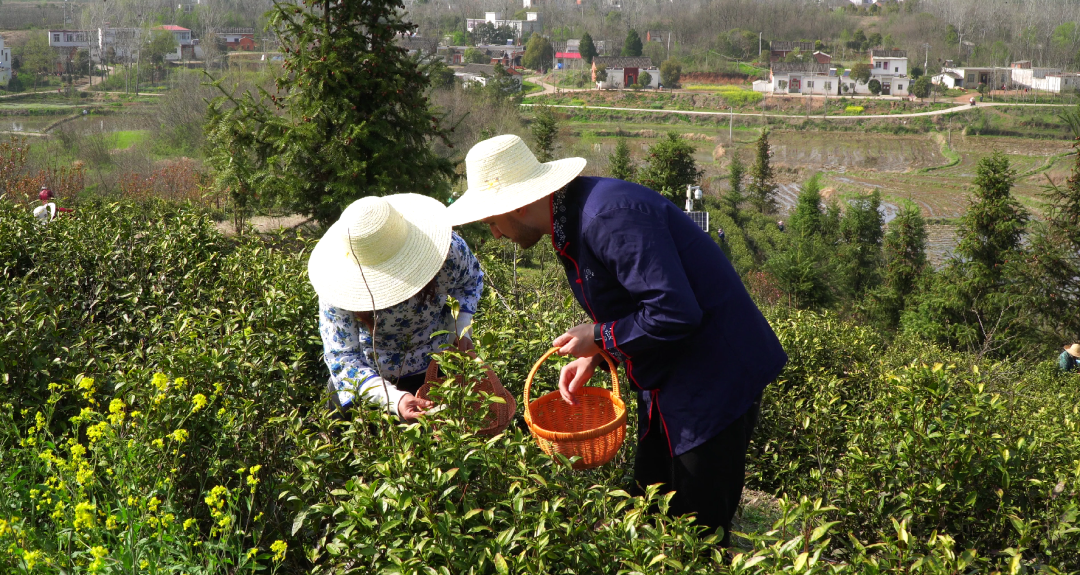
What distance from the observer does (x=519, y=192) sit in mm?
2047

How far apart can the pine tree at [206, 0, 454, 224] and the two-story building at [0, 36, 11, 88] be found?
190 feet

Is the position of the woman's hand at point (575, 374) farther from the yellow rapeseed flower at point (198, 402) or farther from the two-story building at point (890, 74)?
the two-story building at point (890, 74)

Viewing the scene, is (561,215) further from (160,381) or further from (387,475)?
(160,381)

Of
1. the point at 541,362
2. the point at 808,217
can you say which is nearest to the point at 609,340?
the point at 541,362

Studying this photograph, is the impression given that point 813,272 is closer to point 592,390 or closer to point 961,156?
point 592,390

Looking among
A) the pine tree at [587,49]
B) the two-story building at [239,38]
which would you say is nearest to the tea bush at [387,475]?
the two-story building at [239,38]

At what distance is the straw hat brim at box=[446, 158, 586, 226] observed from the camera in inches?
79.5

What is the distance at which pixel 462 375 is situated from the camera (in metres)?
1.97

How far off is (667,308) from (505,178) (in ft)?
1.85

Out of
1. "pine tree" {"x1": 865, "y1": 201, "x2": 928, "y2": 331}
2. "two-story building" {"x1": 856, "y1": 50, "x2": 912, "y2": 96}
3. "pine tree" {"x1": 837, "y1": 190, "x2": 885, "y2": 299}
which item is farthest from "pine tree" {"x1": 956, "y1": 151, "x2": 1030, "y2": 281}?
"two-story building" {"x1": 856, "y1": 50, "x2": 912, "y2": 96}

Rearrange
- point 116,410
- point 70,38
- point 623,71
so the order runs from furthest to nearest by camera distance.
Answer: point 623,71, point 70,38, point 116,410

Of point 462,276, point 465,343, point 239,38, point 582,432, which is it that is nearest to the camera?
point 582,432

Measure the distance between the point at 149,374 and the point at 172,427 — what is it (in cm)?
33

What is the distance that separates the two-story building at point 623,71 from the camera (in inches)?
2800
